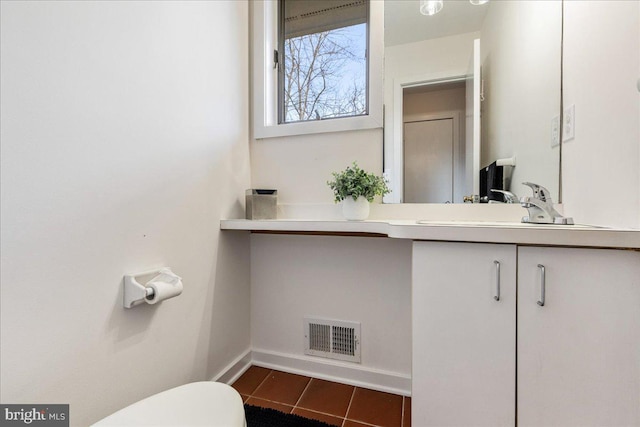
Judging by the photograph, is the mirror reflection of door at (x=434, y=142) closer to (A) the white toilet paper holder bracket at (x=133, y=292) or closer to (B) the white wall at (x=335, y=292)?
(B) the white wall at (x=335, y=292)

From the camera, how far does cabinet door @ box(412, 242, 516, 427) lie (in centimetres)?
91

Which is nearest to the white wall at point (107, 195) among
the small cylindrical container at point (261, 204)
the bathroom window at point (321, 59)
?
the small cylindrical container at point (261, 204)

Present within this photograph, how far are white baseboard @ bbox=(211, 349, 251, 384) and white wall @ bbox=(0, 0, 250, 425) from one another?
57 mm

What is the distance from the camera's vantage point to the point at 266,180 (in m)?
1.68

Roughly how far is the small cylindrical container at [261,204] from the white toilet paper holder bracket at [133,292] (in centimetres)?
66

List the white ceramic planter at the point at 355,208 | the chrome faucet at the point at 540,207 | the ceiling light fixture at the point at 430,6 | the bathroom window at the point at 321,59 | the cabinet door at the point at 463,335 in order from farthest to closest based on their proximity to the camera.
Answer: the bathroom window at the point at 321,59 → the ceiling light fixture at the point at 430,6 → the white ceramic planter at the point at 355,208 → the chrome faucet at the point at 540,207 → the cabinet door at the point at 463,335

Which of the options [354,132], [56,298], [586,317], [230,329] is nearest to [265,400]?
[230,329]

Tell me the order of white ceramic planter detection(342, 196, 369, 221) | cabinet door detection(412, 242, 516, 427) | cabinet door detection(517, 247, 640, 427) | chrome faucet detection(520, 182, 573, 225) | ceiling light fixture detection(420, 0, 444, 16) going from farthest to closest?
ceiling light fixture detection(420, 0, 444, 16)
white ceramic planter detection(342, 196, 369, 221)
chrome faucet detection(520, 182, 573, 225)
cabinet door detection(412, 242, 516, 427)
cabinet door detection(517, 247, 640, 427)

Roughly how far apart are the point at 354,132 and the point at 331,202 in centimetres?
40

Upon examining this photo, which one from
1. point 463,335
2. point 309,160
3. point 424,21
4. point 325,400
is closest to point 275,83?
point 309,160

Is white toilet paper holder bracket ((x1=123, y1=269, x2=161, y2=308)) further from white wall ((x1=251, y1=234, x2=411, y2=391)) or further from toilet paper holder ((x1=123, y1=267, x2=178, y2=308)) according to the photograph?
white wall ((x1=251, y1=234, x2=411, y2=391))

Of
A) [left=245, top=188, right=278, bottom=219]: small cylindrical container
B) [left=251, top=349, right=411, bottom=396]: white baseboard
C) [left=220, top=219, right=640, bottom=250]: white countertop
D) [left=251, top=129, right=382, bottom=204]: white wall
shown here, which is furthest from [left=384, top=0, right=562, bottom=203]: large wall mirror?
[left=251, top=349, right=411, bottom=396]: white baseboard

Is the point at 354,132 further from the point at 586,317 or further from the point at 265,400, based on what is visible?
the point at 265,400

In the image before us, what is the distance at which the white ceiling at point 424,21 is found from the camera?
145cm
